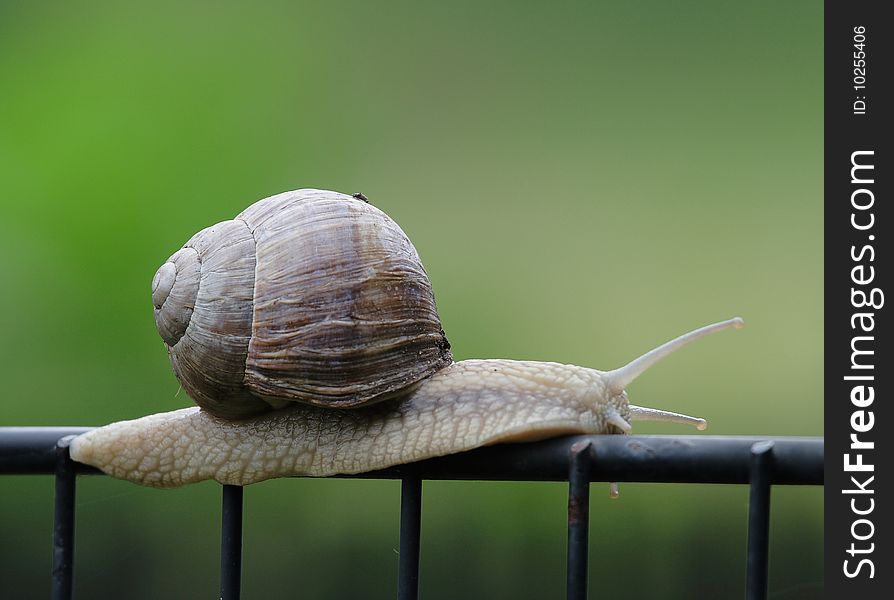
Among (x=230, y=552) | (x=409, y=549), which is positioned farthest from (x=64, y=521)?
(x=409, y=549)

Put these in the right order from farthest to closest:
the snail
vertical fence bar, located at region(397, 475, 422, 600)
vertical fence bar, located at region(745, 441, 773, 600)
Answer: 1. the snail
2. vertical fence bar, located at region(397, 475, 422, 600)
3. vertical fence bar, located at region(745, 441, 773, 600)

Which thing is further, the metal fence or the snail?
the snail

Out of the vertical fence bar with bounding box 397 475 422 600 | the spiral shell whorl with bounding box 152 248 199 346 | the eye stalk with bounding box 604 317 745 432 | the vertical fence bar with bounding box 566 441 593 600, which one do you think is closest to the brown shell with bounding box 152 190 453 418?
the spiral shell whorl with bounding box 152 248 199 346

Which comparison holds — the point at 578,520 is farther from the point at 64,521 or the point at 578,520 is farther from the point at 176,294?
the point at 176,294

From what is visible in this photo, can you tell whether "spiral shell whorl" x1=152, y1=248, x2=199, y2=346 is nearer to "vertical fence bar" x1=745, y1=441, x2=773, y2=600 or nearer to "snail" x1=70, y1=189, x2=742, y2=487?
"snail" x1=70, y1=189, x2=742, y2=487

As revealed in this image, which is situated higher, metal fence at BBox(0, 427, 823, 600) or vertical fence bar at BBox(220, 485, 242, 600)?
metal fence at BBox(0, 427, 823, 600)
